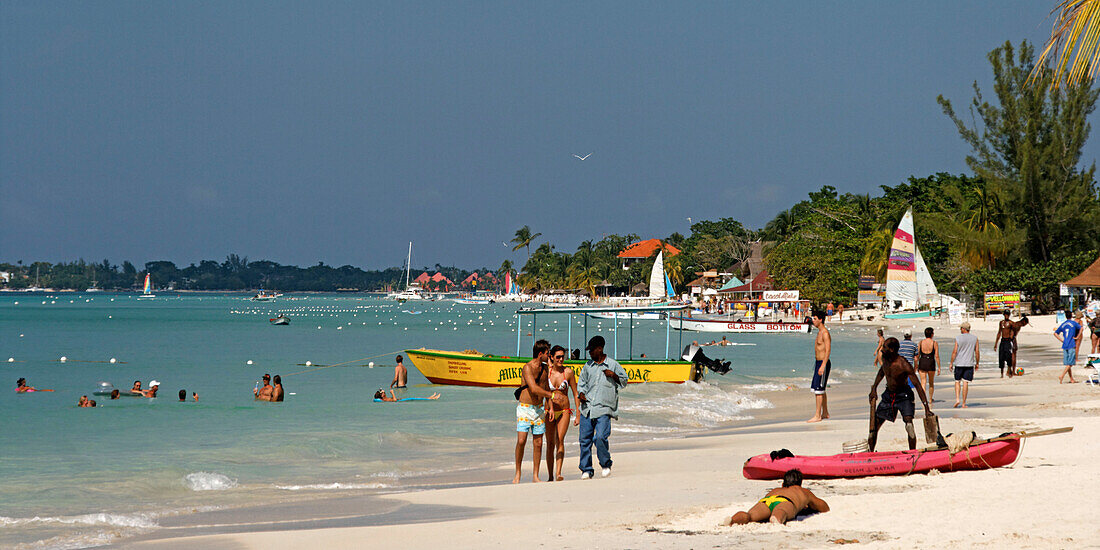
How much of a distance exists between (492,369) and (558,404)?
1491cm

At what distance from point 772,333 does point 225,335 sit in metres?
41.8

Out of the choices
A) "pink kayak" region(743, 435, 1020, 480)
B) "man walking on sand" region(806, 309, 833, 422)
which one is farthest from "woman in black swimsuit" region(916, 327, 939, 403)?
"pink kayak" region(743, 435, 1020, 480)

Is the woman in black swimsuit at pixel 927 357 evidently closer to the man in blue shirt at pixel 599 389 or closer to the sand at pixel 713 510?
the sand at pixel 713 510

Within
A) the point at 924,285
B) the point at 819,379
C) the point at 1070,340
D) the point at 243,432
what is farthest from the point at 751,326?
the point at 819,379

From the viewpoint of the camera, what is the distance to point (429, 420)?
20.5 metres

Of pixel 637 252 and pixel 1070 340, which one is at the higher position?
pixel 637 252

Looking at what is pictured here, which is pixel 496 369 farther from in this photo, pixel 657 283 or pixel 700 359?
pixel 657 283

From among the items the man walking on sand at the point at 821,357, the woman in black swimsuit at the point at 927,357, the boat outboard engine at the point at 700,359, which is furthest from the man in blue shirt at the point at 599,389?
the boat outboard engine at the point at 700,359

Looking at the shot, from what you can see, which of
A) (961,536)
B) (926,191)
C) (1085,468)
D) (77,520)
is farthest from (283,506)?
(926,191)

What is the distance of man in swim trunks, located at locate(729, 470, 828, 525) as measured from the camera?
24.8 ft

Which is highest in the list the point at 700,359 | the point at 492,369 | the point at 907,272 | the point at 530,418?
the point at 907,272

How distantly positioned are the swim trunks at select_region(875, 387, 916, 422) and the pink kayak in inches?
26.8

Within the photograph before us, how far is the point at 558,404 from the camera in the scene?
35.4 ft

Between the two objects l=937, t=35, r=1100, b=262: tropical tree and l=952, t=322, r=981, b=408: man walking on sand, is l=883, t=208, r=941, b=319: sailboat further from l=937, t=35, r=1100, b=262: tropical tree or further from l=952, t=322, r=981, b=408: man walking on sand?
l=952, t=322, r=981, b=408: man walking on sand
